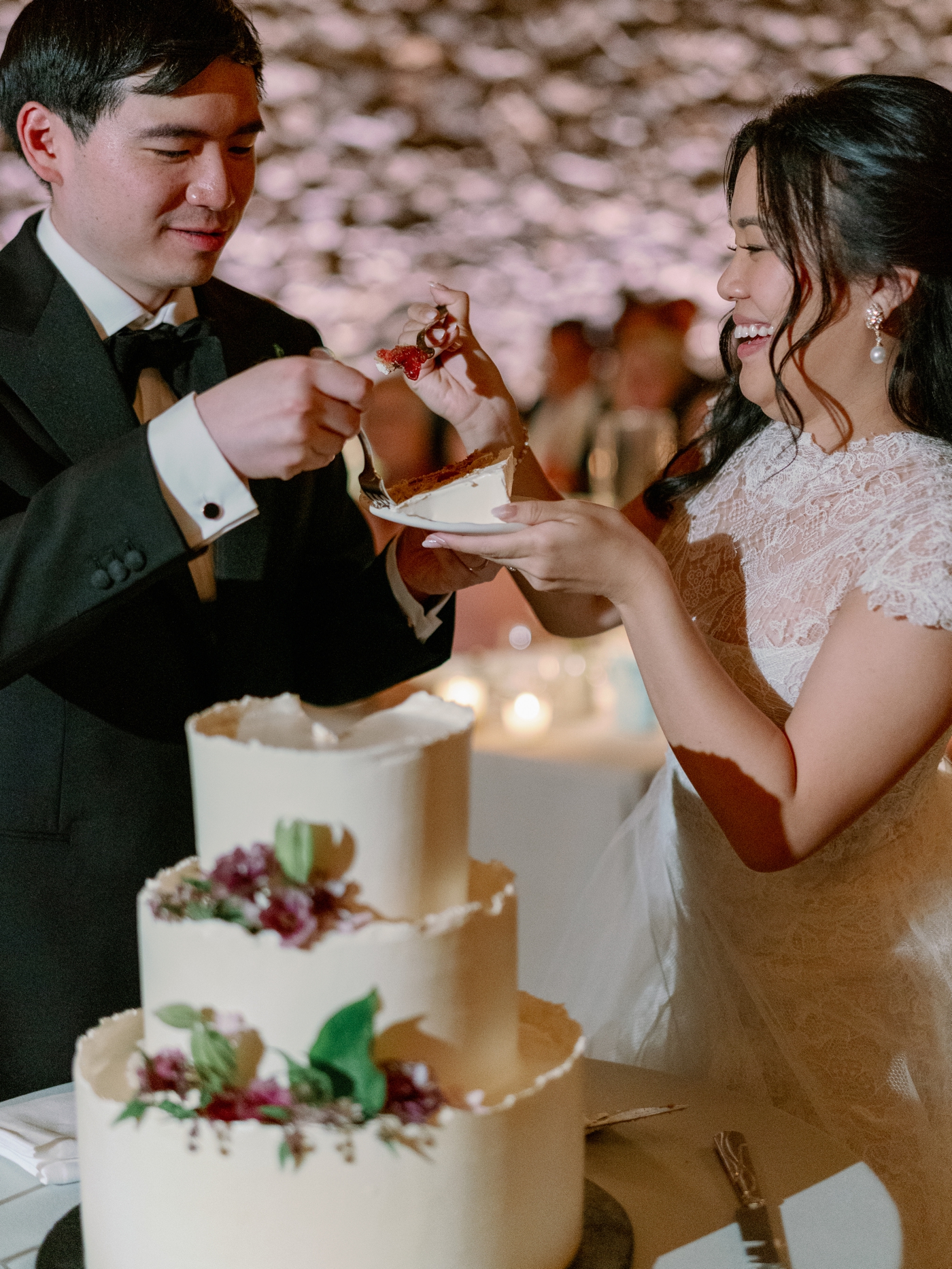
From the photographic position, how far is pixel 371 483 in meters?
1.60

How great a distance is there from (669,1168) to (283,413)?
35.1 inches

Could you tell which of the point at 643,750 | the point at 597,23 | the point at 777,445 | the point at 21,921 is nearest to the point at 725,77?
the point at 597,23

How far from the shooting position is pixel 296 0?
819 centimetres

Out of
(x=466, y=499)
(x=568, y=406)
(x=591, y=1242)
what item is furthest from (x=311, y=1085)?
(x=568, y=406)

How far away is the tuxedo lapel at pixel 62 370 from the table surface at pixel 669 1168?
2.87ft

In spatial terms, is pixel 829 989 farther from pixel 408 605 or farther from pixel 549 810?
pixel 549 810

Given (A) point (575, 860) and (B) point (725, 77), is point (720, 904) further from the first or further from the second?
(B) point (725, 77)

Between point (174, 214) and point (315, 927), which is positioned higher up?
point (174, 214)

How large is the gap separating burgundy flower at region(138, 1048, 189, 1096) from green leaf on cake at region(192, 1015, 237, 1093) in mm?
27

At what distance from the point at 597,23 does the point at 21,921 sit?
27.5 ft

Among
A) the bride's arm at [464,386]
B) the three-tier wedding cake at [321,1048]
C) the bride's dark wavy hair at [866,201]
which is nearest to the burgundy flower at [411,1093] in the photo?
the three-tier wedding cake at [321,1048]

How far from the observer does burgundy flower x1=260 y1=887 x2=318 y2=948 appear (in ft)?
3.14

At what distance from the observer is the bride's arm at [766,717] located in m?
1.51

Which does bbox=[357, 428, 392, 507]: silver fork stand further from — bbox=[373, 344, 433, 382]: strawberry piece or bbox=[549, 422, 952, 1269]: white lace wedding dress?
bbox=[549, 422, 952, 1269]: white lace wedding dress
